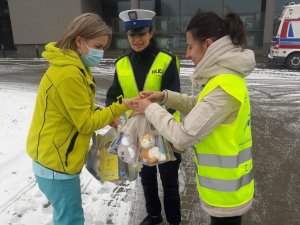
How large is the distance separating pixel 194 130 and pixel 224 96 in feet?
0.81

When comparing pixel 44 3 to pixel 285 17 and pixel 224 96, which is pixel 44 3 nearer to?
pixel 285 17

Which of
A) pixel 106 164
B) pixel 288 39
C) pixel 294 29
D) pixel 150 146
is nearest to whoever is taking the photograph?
pixel 150 146

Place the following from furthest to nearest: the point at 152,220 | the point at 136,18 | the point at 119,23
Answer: the point at 119,23
the point at 152,220
the point at 136,18

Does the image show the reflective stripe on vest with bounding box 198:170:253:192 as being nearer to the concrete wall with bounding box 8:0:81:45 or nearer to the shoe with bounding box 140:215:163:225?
the shoe with bounding box 140:215:163:225

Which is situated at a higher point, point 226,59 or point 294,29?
point 226,59

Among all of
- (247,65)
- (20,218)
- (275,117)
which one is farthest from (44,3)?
(247,65)

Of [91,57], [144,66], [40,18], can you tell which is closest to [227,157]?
[91,57]

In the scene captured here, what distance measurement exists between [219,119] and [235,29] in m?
0.53

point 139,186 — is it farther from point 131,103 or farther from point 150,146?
point 131,103

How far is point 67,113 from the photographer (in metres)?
2.08

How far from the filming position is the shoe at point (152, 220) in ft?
10.7

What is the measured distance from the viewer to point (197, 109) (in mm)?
1759

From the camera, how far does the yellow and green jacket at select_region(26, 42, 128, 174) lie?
2.02m

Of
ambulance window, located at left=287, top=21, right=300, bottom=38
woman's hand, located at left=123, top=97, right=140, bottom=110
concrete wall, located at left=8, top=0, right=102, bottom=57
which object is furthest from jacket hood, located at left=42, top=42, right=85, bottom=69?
concrete wall, located at left=8, top=0, right=102, bottom=57
